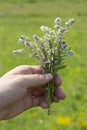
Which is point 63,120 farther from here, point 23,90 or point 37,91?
point 23,90

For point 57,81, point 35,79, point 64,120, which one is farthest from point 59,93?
point 64,120

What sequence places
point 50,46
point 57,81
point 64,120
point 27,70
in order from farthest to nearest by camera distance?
→ point 64,120
point 27,70
point 57,81
point 50,46

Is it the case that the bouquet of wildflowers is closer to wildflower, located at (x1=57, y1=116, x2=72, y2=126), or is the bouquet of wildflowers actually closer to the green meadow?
the green meadow

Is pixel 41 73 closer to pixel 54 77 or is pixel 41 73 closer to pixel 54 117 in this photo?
pixel 54 77

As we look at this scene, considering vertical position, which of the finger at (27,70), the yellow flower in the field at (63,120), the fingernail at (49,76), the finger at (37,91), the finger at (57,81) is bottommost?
the yellow flower in the field at (63,120)

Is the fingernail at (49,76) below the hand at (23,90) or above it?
above

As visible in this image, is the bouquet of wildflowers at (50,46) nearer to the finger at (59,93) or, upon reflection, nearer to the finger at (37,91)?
the finger at (59,93)

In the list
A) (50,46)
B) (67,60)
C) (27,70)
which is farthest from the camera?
(67,60)

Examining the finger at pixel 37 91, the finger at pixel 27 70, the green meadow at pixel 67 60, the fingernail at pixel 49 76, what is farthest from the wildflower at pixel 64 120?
the fingernail at pixel 49 76
